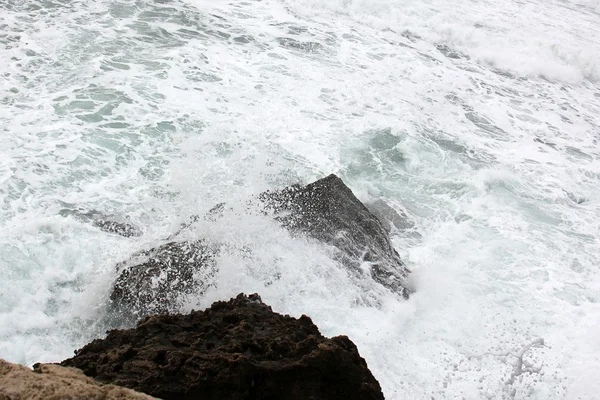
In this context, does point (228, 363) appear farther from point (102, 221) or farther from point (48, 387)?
point (102, 221)

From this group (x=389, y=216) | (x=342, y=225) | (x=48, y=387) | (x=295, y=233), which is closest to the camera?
(x=48, y=387)

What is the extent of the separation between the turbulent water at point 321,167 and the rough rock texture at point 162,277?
0.71 ft

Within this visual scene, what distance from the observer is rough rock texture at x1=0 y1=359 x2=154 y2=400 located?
271cm

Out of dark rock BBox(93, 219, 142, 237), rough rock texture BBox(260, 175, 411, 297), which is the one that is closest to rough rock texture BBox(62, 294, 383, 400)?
rough rock texture BBox(260, 175, 411, 297)

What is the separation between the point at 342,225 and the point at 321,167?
9.09 ft

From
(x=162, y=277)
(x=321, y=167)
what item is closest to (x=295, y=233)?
(x=162, y=277)

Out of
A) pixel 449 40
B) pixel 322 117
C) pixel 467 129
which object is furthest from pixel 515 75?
pixel 322 117

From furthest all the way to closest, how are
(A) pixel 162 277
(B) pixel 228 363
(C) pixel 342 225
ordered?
(C) pixel 342 225 → (A) pixel 162 277 → (B) pixel 228 363

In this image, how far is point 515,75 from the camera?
15.8 m

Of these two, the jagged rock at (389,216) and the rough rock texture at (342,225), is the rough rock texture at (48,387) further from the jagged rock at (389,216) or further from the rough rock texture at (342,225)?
the jagged rock at (389,216)

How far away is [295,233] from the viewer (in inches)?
266

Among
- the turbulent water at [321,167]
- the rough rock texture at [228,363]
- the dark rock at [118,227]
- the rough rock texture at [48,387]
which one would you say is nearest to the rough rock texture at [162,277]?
the turbulent water at [321,167]

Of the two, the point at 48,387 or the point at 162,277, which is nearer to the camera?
the point at 48,387

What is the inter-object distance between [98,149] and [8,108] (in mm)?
2015
